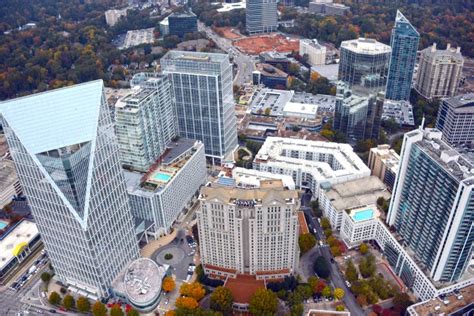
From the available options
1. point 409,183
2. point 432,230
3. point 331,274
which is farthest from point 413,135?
point 331,274

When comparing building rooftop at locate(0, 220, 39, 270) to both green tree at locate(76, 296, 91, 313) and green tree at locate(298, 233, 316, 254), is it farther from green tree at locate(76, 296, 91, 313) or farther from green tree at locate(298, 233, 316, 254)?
green tree at locate(298, 233, 316, 254)

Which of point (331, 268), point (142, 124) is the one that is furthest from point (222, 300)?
point (142, 124)

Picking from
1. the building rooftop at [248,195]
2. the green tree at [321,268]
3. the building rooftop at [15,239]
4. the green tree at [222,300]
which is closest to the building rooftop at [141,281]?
the green tree at [222,300]

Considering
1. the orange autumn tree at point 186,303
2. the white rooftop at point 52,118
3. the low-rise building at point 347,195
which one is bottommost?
the orange autumn tree at point 186,303

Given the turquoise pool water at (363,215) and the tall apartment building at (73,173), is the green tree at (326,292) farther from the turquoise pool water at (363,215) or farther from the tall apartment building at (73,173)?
the tall apartment building at (73,173)

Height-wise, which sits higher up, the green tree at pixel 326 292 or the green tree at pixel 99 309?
the green tree at pixel 99 309

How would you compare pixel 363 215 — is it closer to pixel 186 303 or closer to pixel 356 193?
pixel 356 193

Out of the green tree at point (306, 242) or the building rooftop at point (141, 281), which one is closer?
the building rooftop at point (141, 281)
